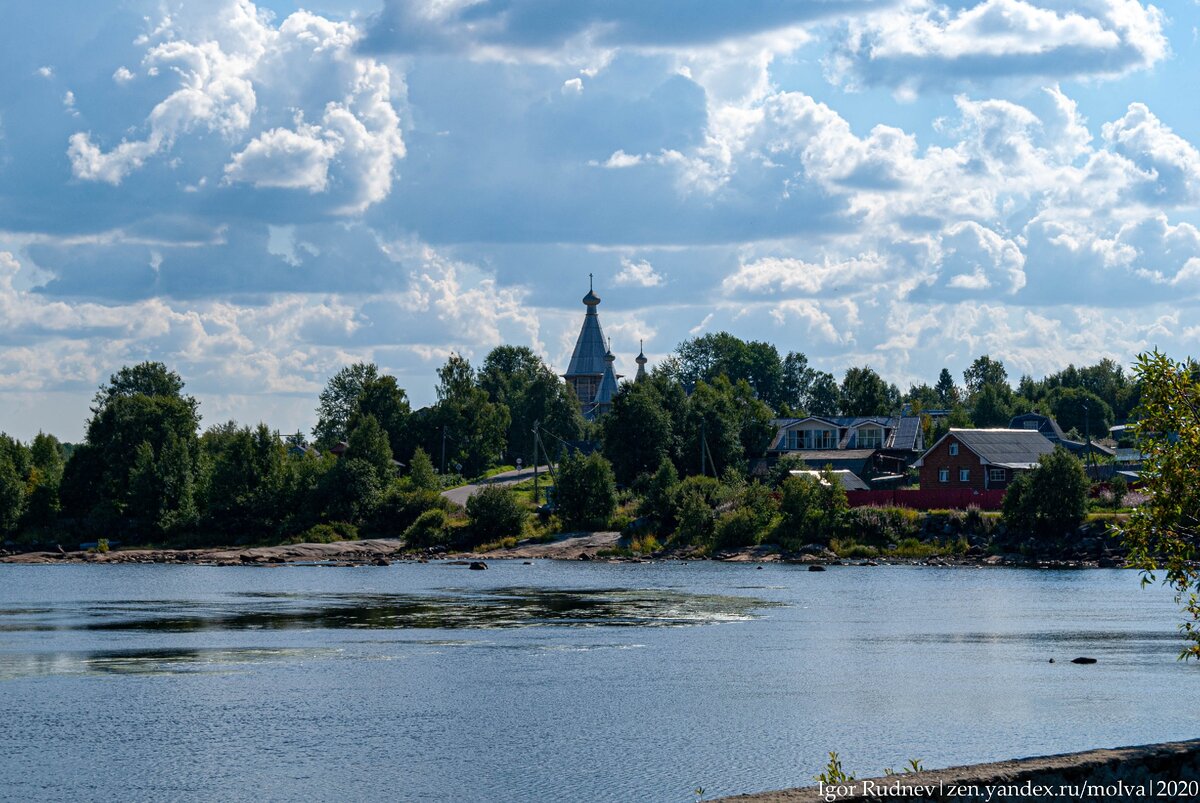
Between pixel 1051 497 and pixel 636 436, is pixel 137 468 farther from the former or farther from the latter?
pixel 1051 497

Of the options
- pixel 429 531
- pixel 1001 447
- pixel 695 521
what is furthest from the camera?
pixel 429 531

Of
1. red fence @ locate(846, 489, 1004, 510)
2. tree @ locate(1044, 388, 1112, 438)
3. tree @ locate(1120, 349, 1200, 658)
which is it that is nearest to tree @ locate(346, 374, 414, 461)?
red fence @ locate(846, 489, 1004, 510)

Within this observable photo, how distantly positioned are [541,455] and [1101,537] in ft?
308

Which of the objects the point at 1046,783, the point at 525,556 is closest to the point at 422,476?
the point at 525,556

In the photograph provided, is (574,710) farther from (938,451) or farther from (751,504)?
(938,451)

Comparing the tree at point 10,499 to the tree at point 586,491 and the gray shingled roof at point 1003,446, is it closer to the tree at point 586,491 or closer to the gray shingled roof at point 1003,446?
the tree at point 586,491

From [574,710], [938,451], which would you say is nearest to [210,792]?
[574,710]

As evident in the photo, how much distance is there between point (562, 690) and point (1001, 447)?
79028 mm

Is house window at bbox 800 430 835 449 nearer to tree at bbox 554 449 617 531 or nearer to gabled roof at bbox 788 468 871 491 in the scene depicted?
gabled roof at bbox 788 468 871 491

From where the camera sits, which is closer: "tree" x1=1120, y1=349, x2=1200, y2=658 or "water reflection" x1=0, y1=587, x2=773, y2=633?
"tree" x1=1120, y1=349, x2=1200, y2=658

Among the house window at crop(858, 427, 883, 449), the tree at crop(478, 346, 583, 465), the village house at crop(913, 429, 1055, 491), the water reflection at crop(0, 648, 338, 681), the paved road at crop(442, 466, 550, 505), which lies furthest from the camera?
the tree at crop(478, 346, 583, 465)

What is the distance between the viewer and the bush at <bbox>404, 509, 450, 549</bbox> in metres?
115

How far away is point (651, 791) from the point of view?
91.4 feet

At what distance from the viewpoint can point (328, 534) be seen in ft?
395
